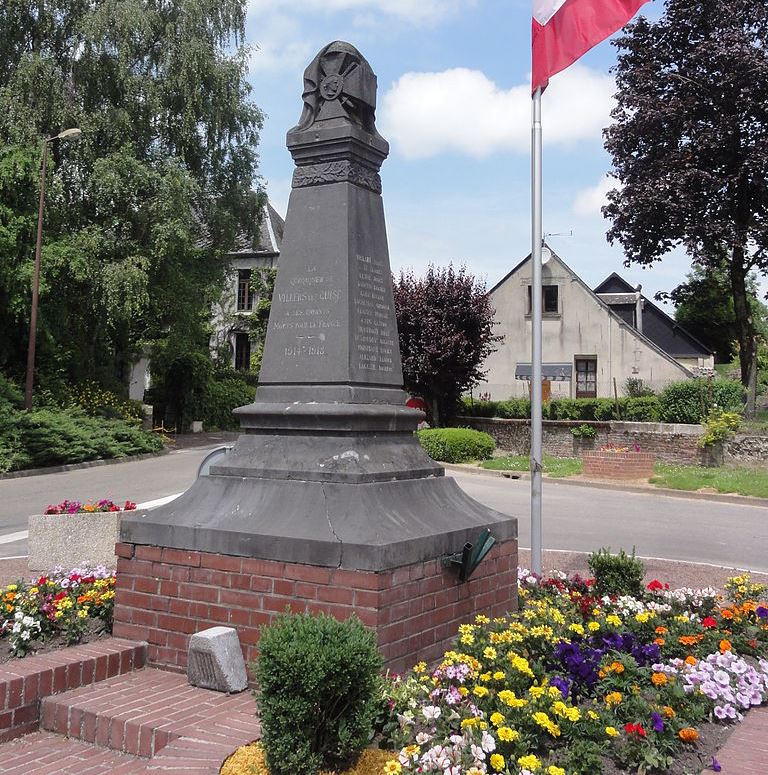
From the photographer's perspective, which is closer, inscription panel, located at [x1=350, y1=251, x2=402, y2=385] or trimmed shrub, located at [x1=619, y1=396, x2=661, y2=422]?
inscription panel, located at [x1=350, y1=251, x2=402, y2=385]

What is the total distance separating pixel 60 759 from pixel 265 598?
1201 mm

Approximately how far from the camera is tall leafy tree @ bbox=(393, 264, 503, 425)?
26.7 m

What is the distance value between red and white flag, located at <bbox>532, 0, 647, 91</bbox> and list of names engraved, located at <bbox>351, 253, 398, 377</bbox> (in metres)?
3.62

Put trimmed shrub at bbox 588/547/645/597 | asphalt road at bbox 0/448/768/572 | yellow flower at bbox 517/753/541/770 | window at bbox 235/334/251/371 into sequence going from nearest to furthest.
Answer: yellow flower at bbox 517/753/541/770 < trimmed shrub at bbox 588/547/645/597 < asphalt road at bbox 0/448/768/572 < window at bbox 235/334/251/371

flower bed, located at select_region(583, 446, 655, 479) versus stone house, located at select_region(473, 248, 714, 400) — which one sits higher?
stone house, located at select_region(473, 248, 714, 400)

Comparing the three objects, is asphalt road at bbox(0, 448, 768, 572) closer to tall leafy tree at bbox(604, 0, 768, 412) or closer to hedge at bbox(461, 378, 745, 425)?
hedge at bbox(461, 378, 745, 425)

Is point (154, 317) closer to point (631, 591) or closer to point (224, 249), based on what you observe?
point (224, 249)

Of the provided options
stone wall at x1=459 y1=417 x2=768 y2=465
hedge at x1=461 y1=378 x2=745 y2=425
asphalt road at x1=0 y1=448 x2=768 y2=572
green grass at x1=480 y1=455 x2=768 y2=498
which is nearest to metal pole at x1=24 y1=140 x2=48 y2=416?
asphalt road at x1=0 y1=448 x2=768 y2=572

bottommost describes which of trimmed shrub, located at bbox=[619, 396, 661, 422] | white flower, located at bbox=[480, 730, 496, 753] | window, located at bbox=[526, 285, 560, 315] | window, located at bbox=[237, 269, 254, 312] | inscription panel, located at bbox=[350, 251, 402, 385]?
white flower, located at bbox=[480, 730, 496, 753]

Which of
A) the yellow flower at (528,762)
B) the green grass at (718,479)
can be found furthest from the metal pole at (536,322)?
the green grass at (718,479)

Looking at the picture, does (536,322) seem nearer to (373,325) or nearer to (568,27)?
(373,325)

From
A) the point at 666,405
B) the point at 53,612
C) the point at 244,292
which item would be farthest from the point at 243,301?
the point at 53,612

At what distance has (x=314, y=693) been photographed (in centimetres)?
300

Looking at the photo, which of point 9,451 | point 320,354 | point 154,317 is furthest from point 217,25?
point 320,354
